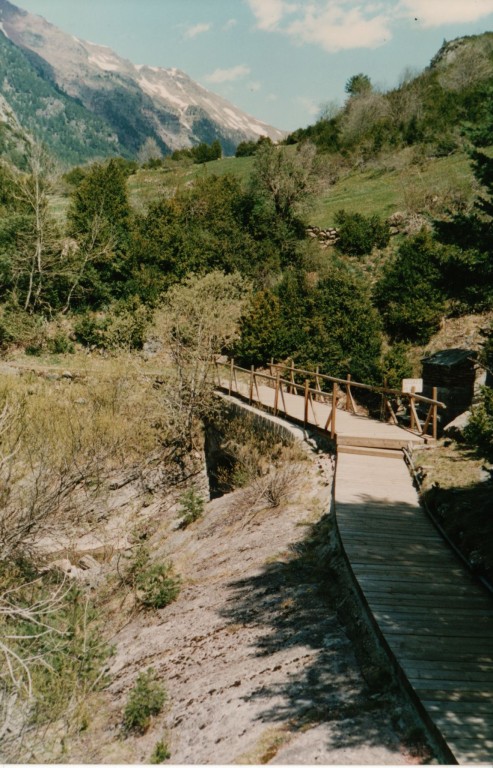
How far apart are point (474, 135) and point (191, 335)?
45.8 ft

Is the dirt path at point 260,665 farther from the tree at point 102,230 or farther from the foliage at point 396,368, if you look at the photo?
the tree at point 102,230

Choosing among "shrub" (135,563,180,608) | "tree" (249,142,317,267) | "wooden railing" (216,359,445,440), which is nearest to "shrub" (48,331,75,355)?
"wooden railing" (216,359,445,440)

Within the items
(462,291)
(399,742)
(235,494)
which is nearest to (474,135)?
(462,291)

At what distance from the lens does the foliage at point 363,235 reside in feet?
90.8

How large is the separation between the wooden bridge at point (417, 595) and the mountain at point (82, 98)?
10482cm

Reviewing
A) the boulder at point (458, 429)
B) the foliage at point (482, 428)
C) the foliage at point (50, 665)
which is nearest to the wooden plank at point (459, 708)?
the foliage at point (50, 665)

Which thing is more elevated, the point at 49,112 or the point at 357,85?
the point at 49,112

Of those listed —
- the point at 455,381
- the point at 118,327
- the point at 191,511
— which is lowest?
the point at 191,511

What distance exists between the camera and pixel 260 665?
5625 millimetres

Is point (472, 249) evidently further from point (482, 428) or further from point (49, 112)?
point (49, 112)

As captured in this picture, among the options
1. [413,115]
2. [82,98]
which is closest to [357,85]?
[413,115]

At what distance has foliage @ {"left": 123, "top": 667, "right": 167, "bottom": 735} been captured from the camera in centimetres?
559

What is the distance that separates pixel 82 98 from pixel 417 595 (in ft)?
609

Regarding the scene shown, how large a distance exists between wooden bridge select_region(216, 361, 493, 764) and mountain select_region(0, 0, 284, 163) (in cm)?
10482
